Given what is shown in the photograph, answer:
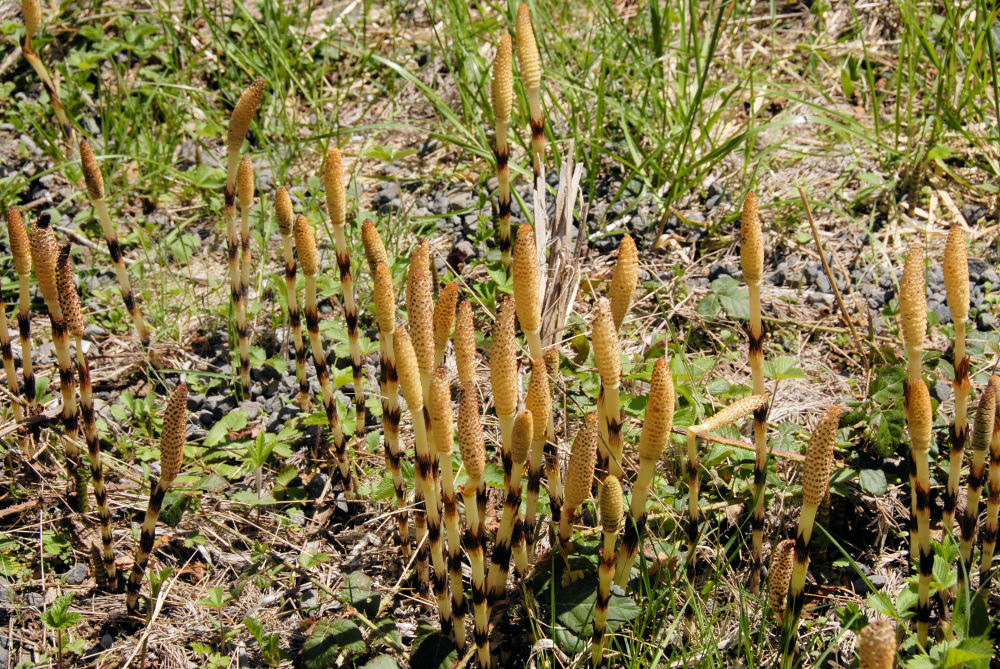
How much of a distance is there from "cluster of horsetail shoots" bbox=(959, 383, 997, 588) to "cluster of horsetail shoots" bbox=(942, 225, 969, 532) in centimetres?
3

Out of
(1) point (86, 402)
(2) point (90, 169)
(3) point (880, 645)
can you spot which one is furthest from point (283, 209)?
(3) point (880, 645)

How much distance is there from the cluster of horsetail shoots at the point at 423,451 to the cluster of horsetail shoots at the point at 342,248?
1.48ft

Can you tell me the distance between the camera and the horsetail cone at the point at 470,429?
1.72m

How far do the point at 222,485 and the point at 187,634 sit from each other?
0.40 metres

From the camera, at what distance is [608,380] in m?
1.88

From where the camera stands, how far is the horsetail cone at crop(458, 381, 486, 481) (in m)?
1.72

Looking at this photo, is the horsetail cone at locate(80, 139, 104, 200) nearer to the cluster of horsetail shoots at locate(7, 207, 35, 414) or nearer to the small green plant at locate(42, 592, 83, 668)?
the cluster of horsetail shoots at locate(7, 207, 35, 414)

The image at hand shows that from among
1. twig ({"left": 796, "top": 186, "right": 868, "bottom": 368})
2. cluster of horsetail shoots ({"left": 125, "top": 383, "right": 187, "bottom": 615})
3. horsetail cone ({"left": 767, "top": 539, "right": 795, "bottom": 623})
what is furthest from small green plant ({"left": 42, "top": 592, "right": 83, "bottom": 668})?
twig ({"left": 796, "top": 186, "right": 868, "bottom": 368})

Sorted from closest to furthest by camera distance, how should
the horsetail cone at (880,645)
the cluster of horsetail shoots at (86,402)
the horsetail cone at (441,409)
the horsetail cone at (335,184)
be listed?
the horsetail cone at (880,645) → the horsetail cone at (441,409) → the cluster of horsetail shoots at (86,402) → the horsetail cone at (335,184)

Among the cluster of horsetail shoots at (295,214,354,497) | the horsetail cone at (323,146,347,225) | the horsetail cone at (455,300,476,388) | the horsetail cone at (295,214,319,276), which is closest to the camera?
the horsetail cone at (455,300,476,388)

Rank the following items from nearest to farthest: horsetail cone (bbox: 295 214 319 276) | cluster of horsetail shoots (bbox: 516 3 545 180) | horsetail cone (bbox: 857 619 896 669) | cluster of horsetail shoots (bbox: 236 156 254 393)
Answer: horsetail cone (bbox: 857 619 896 669), horsetail cone (bbox: 295 214 319 276), cluster of horsetail shoots (bbox: 516 3 545 180), cluster of horsetail shoots (bbox: 236 156 254 393)

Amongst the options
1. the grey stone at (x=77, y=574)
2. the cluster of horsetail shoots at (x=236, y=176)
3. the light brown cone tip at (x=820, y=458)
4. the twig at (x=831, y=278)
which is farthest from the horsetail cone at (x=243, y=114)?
the light brown cone tip at (x=820, y=458)

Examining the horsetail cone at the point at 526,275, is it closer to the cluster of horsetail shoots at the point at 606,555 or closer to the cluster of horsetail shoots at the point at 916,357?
the cluster of horsetail shoots at the point at 606,555

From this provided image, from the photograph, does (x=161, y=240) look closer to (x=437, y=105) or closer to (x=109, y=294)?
(x=109, y=294)
